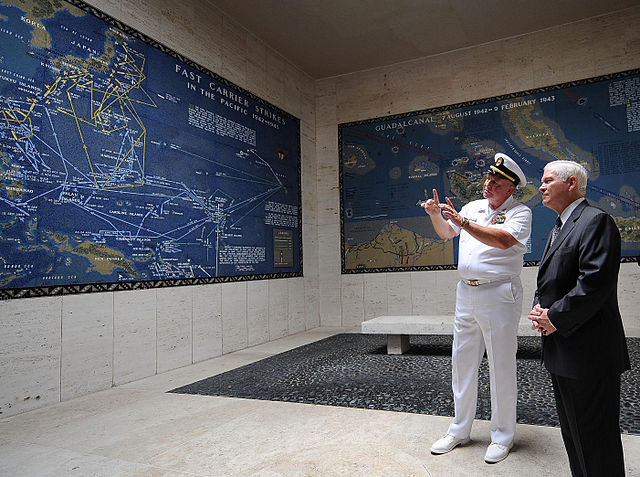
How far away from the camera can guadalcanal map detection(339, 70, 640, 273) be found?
23.2 feet

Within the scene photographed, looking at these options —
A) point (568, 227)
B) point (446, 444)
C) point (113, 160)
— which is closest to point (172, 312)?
point (113, 160)

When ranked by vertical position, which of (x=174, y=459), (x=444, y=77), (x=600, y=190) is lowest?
(x=174, y=459)

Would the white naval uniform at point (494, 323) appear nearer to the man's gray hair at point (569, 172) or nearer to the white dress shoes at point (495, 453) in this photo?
the white dress shoes at point (495, 453)

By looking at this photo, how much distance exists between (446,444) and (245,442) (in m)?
1.23

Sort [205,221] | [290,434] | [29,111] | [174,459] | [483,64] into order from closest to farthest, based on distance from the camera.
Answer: [174,459] < [290,434] < [29,111] < [205,221] < [483,64]

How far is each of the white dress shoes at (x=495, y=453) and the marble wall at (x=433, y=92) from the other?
5.11 meters

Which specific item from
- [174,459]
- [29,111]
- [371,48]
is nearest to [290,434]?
[174,459]

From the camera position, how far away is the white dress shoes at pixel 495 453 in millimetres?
2564

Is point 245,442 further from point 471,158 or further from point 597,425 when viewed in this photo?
point 471,158

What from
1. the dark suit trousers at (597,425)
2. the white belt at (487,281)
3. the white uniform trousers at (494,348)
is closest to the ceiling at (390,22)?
the white belt at (487,281)

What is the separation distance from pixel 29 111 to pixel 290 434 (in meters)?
3.42

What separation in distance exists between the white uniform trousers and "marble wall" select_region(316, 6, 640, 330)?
5.05 m

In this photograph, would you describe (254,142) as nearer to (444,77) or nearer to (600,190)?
(444,77)

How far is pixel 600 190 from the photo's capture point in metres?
7.14
